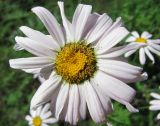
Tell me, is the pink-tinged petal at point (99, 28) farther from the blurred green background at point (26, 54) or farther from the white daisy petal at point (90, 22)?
the blurred green background at point (26, 54)

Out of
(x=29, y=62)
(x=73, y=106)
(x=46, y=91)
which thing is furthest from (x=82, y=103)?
(x=29, y=62)

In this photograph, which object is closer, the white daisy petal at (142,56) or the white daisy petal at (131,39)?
the white daisy petal at (142,56)

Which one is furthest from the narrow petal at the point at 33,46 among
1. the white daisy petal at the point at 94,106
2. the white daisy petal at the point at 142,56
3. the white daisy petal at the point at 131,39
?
the white daisy petal at the point at 131,39

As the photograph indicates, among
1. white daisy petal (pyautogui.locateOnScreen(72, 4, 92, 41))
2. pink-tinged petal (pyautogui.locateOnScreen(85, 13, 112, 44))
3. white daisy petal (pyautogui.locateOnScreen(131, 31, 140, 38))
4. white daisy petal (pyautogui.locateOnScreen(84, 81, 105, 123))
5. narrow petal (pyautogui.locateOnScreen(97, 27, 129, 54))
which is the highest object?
white daisy petal (pyautogui.locateOnScreen(72, 4, 92, 41))

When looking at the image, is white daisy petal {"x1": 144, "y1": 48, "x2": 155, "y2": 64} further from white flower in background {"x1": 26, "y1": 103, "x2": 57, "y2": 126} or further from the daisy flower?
the daisy flower

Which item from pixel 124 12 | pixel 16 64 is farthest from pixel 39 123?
pixel 16 64

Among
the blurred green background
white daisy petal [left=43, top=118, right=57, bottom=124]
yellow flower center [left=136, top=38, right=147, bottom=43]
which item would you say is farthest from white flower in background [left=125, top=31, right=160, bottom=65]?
white daisy petal [left=43, top=118, right=57, bottom=124]
